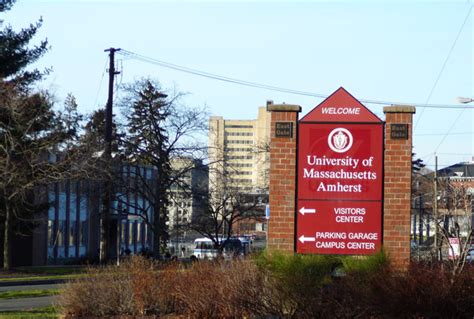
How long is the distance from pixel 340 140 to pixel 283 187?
1.23 meters

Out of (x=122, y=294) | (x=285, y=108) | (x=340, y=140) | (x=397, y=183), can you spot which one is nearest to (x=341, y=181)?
(x=340, y=140)

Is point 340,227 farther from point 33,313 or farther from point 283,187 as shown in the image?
point 33,313

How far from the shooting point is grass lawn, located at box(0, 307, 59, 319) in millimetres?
15761

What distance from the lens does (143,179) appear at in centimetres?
4672

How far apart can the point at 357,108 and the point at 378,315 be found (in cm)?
378

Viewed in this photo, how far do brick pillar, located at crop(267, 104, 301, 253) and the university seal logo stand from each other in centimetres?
60

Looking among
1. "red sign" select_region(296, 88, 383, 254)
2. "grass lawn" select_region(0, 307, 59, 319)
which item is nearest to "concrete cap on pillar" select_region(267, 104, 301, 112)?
"red sign" select_region(296, 88, 383, 254)

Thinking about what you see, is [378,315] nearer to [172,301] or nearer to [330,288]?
[330,288]

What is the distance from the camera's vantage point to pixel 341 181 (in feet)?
43.6

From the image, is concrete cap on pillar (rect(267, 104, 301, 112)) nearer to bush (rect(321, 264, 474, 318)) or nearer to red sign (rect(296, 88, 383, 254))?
red sign (rect(296, 88, 383, 254))

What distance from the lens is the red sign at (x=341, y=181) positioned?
13.3m

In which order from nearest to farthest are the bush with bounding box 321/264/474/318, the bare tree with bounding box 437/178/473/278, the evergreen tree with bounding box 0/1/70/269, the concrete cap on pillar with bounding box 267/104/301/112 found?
the bush with bounding box 321/264/474/318 → the concrete cap on pillar with bounding box 267/104/301/112 → the bare tree with bounding box 437/178/473/278 → the evergreen tree with bounding box 0/1/70/269

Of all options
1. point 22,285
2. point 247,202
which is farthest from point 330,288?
point 247,202

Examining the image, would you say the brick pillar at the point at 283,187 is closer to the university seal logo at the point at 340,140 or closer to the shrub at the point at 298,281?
the university seal logo at the point at 340,140
